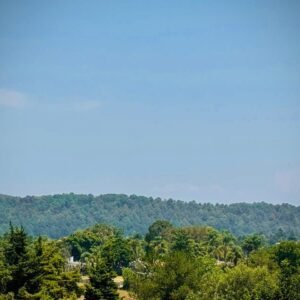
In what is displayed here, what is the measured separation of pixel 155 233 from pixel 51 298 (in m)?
106

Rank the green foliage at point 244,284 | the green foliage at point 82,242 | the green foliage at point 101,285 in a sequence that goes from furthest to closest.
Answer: the green foliage at point 82,242, the green foliage at point 101,285, the green foliage at point 244,284

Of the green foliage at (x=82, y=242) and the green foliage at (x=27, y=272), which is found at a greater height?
the green foliage at (x=82, y=242)

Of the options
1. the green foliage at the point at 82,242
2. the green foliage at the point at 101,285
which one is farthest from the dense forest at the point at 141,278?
the green foliage at the point at 82,242

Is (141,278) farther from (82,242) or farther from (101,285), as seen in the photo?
(82,242)

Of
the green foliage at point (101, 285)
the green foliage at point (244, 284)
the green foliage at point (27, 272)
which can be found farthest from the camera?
the green foliage at point (101, 285)

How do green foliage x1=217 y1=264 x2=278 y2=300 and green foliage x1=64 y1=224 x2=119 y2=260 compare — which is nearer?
green foliage x1=217 y1=264 x2=278 y2=300

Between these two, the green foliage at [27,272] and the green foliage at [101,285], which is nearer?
the green foliage at [27,272]

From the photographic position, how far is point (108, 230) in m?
139

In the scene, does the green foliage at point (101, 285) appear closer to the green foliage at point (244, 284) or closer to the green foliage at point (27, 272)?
the green foliage at point (27, 272)

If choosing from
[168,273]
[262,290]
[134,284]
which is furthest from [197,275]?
[262,290]

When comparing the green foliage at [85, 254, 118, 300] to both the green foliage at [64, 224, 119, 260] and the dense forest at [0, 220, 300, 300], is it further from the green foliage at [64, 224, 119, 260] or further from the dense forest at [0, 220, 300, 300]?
the green foliage at [64, 224, 119, 260]

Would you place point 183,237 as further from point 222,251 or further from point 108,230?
point 108,230

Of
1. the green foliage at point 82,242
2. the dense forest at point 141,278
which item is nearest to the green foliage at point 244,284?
the dense forest at point 141,278

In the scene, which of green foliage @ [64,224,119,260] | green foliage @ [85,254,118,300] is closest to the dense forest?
green foliage @ [85,254,118,300]
